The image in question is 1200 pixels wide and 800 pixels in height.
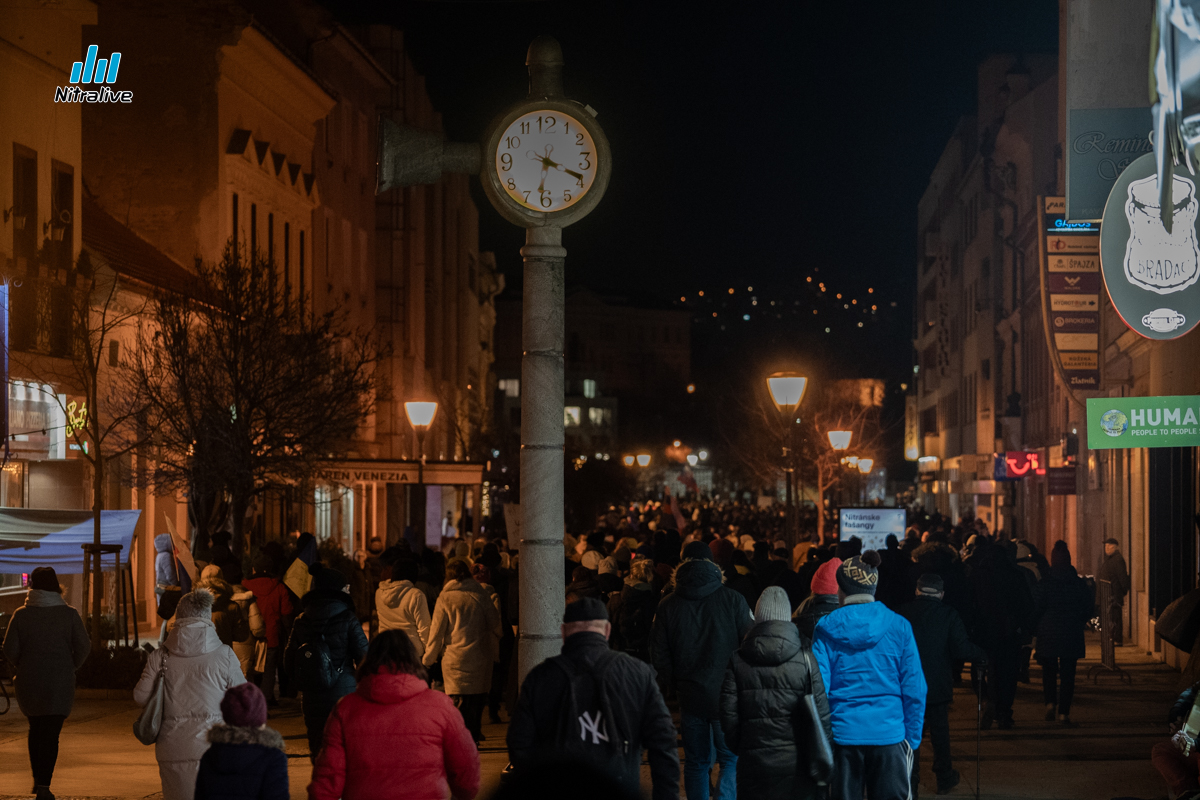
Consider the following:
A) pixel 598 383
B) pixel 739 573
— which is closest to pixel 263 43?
pixel 739 573

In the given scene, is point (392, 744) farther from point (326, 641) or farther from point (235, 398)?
point (235, 398)

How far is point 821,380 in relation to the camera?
7569cm

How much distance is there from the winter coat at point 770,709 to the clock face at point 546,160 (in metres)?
2.93

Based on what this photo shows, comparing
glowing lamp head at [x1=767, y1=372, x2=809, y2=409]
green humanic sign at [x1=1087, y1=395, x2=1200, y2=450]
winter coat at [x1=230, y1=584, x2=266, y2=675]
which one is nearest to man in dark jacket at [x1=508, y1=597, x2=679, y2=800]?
winter coat at [x1=230, y1=584, x2=266, y2=675]

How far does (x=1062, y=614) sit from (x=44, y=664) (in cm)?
1006

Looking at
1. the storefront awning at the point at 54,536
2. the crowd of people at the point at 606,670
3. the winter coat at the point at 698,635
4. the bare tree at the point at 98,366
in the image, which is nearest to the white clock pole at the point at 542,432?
the crowd of people at the point at 606,670

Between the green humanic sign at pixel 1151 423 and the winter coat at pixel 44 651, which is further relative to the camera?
the green humanic sign at pixel 1151 423

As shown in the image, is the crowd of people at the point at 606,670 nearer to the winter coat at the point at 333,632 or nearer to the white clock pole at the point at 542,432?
the winter coat at the point at 333,632

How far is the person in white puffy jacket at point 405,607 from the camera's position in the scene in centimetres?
1253

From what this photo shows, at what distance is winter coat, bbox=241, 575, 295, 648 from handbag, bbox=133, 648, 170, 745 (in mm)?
7303

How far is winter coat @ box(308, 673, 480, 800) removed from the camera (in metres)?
6.07

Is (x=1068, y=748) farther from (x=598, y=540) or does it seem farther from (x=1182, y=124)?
(x=598, y=540)

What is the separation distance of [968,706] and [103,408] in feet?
50.1

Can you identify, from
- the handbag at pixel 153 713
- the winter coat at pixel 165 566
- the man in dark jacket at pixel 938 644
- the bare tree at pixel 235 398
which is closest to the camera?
the handbag at pixel 153 713
